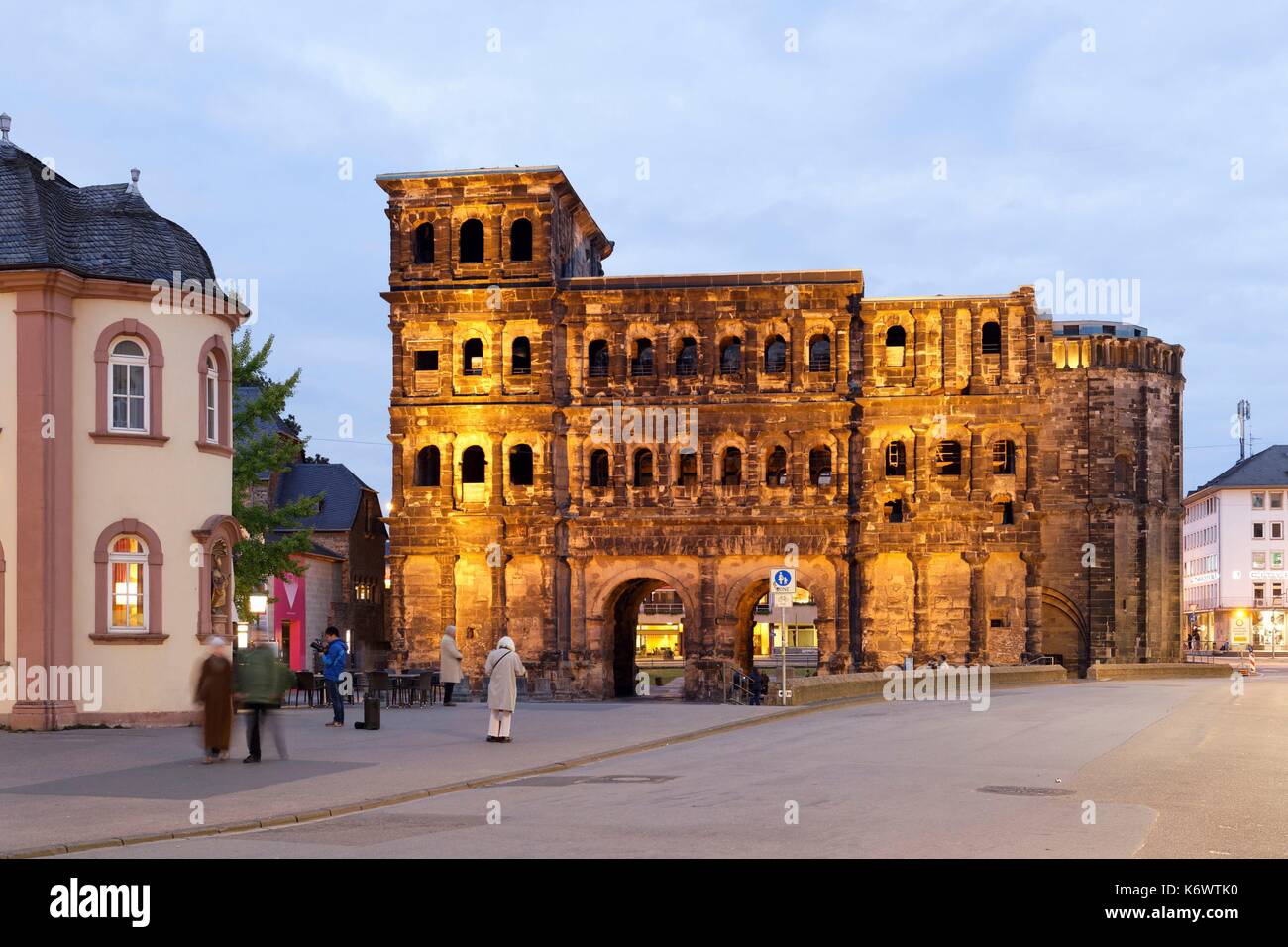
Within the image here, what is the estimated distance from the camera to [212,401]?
1196 inches

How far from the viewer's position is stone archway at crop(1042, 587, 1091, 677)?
219 feet

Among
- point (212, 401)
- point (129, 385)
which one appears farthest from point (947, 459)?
point (129, 385)

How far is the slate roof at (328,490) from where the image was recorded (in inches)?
2667

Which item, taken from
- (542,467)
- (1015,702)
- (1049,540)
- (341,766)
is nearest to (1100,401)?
(1049,540)

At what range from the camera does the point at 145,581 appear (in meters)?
28.5

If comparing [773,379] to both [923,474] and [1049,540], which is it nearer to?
[923,474]

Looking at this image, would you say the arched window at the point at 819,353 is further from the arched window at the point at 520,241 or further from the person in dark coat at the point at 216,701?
the person in dark coat at the point at 216,701

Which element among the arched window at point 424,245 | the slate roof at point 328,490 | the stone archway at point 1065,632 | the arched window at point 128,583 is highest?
the arched window at point 424,245

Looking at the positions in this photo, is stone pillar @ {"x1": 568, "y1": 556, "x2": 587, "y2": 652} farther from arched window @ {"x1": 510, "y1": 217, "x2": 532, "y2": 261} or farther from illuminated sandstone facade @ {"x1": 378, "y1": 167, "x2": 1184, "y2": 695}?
arched window @ {"x1": 510, "y1": 217, "x2": 532, "y2": 261}

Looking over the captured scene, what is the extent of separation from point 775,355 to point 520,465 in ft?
31.5

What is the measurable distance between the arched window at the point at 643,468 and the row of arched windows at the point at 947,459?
820 cm

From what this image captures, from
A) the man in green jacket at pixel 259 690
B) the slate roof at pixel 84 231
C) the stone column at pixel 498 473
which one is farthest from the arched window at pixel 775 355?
the man in green jacket at pixel 259 690

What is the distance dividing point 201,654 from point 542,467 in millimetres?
25177

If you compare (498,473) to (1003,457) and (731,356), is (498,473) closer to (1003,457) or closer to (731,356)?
(731,356)
